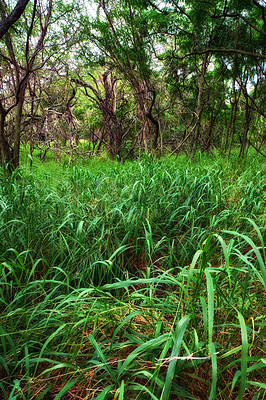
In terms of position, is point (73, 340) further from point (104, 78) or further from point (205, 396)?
point (104, 78)

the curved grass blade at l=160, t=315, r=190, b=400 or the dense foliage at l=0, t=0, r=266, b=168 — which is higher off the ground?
the dense foliage at l=0, t=0, r=266, b=168

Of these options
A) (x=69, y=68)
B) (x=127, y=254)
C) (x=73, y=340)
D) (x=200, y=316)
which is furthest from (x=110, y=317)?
(x=69, y=68)

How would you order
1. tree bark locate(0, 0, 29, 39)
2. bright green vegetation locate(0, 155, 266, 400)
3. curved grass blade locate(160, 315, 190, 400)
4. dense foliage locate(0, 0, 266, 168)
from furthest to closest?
1. dense foliage locate(0, 0, 266, 168)
2. tree bark locate(0, 0, 29, 39)
3. bright green vegetation locate(0, 155, 266, 400)
4. curved grass blade locate(160, 315, 190, 400)

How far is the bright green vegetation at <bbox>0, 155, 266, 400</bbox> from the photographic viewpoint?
34.1 inches

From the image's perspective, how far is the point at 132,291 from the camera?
5.29 feet

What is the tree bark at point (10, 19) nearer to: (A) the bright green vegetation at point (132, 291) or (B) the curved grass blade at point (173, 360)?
(A) the bright green vegetation at point (132, 291)

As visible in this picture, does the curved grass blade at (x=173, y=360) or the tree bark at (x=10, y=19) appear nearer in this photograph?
the curved grass blade at (x=173, y=360)

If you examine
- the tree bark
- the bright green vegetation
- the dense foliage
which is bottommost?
the bright green vegetation

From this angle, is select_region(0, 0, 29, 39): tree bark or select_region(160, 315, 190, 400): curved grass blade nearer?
select_region(160, 315, 190, 400): curved grass blade

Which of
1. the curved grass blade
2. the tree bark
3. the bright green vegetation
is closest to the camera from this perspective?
the curved grass blade

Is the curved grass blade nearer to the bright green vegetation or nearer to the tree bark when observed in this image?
the bright green vegetation

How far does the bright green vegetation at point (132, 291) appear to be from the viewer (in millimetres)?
867

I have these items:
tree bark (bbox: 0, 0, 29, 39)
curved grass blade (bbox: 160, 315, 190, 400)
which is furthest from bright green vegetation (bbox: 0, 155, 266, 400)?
tree bark (bbox: 0, 0, 29, 39)

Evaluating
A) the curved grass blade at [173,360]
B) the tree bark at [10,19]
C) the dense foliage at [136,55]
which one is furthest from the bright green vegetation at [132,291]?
the dense foliage at [136,55]
